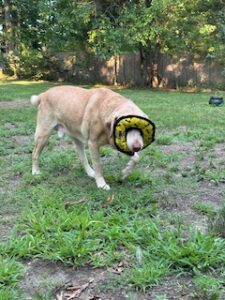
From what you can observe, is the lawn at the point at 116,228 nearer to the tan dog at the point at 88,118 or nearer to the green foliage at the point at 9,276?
the green foliage at the point at 9,276

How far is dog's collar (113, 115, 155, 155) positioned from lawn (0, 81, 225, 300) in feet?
1.88

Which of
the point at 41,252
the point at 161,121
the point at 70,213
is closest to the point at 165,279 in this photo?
the point at 41,252

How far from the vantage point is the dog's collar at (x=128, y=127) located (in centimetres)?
374

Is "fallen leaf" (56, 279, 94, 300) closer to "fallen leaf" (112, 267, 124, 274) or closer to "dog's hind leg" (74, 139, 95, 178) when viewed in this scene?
"fallen leaf" (112, 267, 124, 274)

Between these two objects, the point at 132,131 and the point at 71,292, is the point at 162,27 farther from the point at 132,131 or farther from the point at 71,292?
the point at 71,292

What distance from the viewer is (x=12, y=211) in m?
3.86

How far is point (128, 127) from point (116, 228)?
3.10 ft

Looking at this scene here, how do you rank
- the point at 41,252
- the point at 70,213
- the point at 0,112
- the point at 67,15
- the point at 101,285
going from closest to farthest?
the point at 101,285, the point at 41,252, the point at 70,213, the point at 0,112, the point at 67,15

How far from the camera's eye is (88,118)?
14.6ft

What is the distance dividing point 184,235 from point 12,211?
1583 millimetres

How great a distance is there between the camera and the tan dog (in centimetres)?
403

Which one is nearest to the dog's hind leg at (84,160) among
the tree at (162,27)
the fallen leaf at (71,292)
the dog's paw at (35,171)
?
the dog's paw at (35,171)

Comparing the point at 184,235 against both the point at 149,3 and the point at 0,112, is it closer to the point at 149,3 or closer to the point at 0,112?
the point at 0,112

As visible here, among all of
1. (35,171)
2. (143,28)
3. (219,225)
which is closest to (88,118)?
(35,171)
